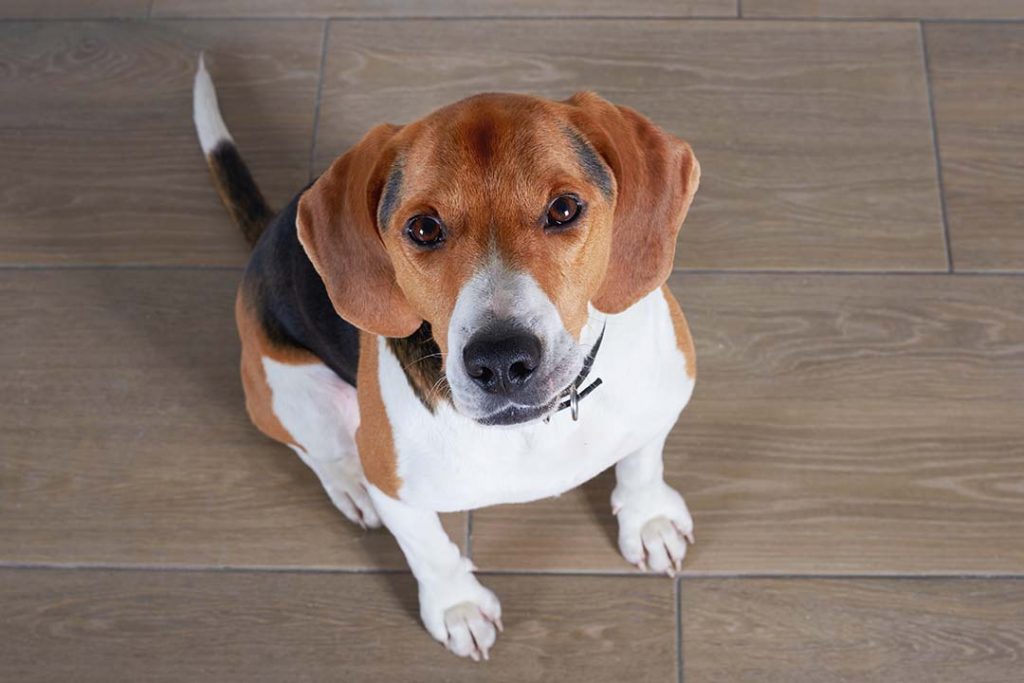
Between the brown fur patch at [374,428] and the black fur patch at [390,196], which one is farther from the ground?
the black fur patch at [390,196]

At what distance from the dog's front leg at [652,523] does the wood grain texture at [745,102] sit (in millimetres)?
656

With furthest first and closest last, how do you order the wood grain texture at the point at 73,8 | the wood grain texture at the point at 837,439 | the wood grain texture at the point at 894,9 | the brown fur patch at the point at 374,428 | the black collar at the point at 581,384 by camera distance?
the wood grain texture at the point at 73,8
the wood grain texture at the point at 894,9
the wood grain texture at the point at 837,439
the brown fur patch at the point at 374,428
the black collar at the point at 581,384

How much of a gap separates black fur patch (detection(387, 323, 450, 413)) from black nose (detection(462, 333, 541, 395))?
277mm

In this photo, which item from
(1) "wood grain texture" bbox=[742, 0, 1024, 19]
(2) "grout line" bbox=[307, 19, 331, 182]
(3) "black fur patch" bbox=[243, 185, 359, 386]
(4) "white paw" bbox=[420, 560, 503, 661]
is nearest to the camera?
(3) "black fur patch" bbox=[243, 185, 359, 386]

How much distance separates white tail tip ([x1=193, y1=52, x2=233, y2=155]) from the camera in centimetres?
279

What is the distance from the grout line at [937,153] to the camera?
2896mm

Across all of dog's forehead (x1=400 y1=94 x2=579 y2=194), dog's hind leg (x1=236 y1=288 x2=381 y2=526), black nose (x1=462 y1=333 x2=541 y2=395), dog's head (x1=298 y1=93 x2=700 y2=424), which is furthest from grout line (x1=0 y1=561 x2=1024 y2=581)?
dog's forehead (x1=400 y1=94 x2=579 y2=194)

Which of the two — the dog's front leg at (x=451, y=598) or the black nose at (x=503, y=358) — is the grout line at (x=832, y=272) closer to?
the dog's front leg at (x=451, y=598)

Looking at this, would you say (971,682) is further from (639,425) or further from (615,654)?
(639,425)

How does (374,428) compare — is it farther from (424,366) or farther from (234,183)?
(234,183)

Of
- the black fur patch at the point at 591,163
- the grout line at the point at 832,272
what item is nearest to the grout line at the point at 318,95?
the grout line at the point at 832,272

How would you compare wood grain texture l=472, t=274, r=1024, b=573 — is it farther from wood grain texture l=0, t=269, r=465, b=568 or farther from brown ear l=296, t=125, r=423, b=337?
brown ear l=296, t=125, r=423, b=337

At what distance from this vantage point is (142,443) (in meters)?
2.81

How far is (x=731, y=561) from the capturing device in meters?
2.59
